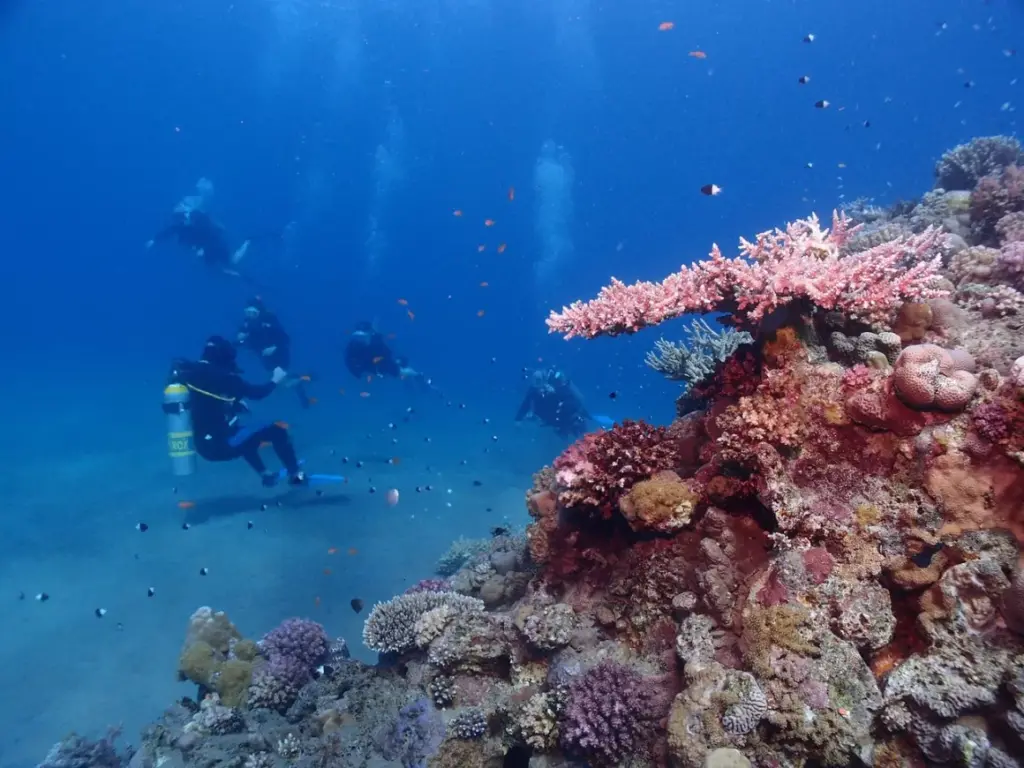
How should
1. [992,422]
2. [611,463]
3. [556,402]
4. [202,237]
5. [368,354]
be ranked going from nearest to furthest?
[992,422], [611,463], [368,354], [556,402], [202,237]

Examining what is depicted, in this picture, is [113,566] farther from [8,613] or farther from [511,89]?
[511,89]

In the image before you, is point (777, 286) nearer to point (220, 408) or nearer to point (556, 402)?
point (220, 408)

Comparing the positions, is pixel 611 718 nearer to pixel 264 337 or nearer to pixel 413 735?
pixel 413 735

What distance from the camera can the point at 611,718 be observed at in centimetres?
396

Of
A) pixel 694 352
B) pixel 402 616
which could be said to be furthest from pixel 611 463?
pixel 402 616

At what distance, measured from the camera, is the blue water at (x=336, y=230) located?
1383cm

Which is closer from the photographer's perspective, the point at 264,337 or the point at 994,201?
the point at 994,201

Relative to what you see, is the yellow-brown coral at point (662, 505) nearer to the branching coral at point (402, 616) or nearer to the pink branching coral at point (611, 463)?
the pink branching coral at point (611, 463)

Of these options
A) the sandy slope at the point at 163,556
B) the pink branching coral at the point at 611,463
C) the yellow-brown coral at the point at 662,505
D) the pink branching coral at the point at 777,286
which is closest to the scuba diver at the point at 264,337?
the sandy slope at the point at 163,556

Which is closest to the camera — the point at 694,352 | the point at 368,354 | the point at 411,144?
the point at 694,352

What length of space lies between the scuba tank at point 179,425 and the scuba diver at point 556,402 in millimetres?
11554

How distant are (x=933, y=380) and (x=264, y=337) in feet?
64.1

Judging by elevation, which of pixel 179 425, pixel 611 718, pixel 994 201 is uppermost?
pixel 179 425

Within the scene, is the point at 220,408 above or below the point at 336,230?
below
